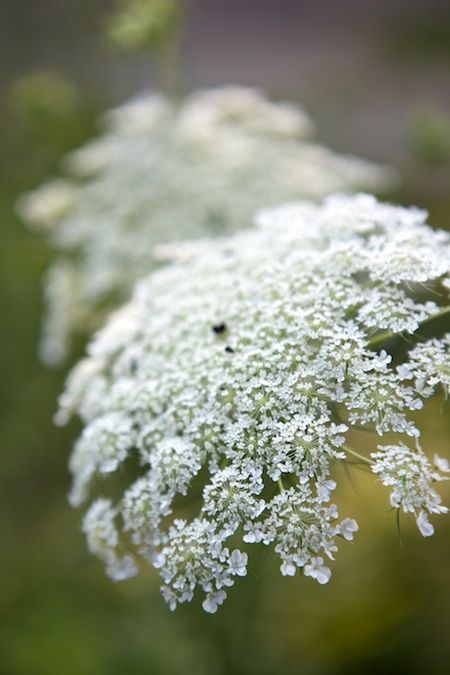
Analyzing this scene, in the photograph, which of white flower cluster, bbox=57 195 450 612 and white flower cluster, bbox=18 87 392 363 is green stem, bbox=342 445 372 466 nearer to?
white flower cluster, bbox=57 195 450 612

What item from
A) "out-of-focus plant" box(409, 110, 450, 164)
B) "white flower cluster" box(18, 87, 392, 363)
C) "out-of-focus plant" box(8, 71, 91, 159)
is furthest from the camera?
"out-of-focus plant" box(8, 71, 91, 159)

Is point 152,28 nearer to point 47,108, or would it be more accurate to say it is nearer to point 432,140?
point 47,108

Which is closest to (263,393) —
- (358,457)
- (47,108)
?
(358,457)

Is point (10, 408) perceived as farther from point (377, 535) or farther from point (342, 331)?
point (342, 331)

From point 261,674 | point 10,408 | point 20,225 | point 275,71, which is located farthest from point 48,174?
point 275,71

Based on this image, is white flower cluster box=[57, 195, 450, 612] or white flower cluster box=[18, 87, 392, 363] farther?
white flower cluster box=[18, 87, 392, 363]

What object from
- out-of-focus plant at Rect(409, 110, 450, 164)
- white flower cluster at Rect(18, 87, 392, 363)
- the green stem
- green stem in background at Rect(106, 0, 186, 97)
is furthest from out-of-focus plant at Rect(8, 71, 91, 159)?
the green stem
